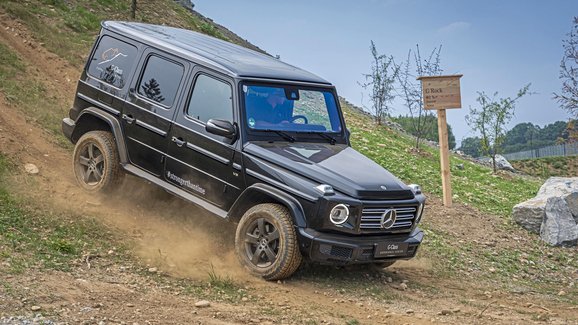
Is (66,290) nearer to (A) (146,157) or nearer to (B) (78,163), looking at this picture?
(A) (146,157)

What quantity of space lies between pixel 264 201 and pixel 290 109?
4.03 ft

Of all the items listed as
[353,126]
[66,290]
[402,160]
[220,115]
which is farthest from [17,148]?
[353,126]

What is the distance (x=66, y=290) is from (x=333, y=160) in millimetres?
3127

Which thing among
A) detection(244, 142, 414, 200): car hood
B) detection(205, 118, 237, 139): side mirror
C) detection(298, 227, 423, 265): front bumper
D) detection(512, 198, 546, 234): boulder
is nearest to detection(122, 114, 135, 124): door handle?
detection(205, 118, 237, 139): side mirror

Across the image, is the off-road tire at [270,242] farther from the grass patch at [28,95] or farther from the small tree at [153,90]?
the grass patch at [28,95]

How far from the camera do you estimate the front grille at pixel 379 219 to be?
8.21 metres

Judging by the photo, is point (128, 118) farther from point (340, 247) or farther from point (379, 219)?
point (379, 219)

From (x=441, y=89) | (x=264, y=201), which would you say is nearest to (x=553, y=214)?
(x=441, y=89)

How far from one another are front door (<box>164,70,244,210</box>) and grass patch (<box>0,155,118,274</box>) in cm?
112

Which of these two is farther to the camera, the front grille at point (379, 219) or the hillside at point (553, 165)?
the hillside at point (553, 165)

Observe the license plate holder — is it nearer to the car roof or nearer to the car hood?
the car hood

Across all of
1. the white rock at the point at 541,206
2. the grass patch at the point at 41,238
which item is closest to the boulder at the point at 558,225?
the white rock at the point at 541,206

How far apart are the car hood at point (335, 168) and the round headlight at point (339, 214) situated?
163mm

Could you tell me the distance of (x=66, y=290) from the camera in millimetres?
6969
